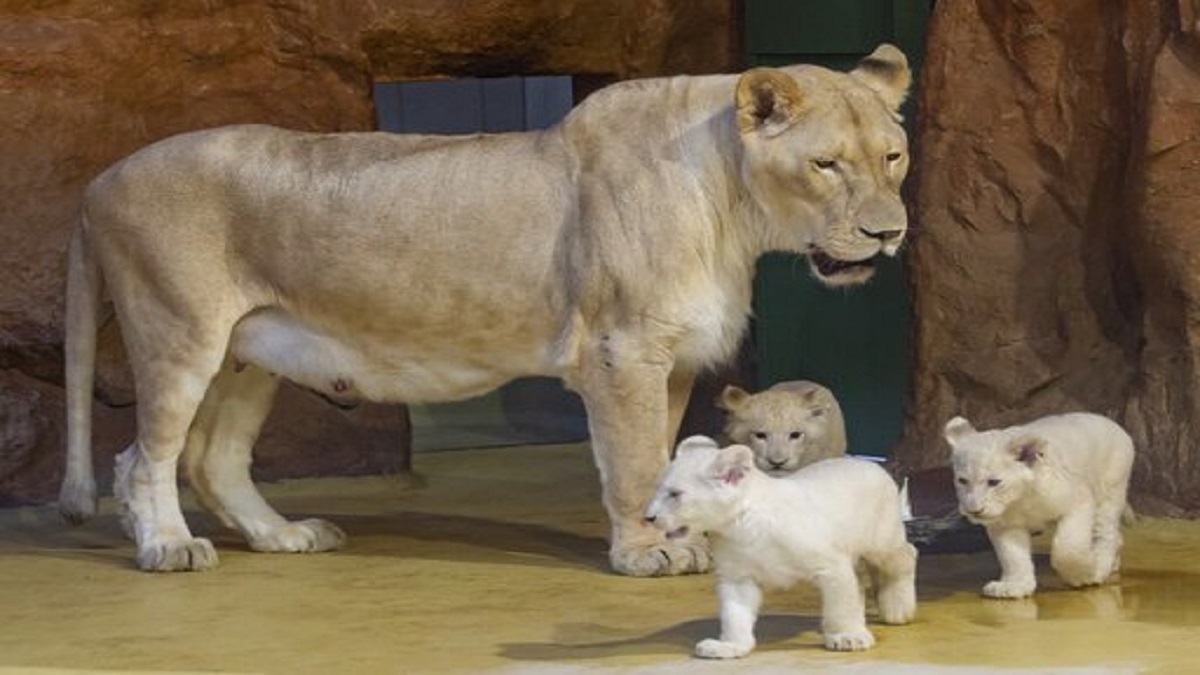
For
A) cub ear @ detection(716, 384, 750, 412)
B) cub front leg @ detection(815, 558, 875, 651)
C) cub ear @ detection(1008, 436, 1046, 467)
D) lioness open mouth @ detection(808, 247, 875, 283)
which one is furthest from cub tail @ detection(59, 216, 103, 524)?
cub ear @ detection(1008, 436, 1046, 467)

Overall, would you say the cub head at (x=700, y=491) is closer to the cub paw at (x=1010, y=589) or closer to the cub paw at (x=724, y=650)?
the cub paw at (x=724, y=650)

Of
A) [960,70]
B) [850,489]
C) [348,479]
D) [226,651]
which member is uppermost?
[960,70]

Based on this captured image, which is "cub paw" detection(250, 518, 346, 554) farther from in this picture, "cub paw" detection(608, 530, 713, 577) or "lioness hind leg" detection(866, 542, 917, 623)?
"lioness hind leg" detection(866, 542, 917, 623)

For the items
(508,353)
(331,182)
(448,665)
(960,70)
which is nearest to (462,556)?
(508,353)

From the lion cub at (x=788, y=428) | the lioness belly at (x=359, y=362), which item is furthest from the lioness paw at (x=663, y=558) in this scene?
the lioness belly at (x=359, y=362)

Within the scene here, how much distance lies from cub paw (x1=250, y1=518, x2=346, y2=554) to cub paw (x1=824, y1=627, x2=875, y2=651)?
2.71 m

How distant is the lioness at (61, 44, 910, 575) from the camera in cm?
862

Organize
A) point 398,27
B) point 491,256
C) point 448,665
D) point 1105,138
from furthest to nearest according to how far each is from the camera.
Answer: point 398,27 < point 1105,138 < point 491,256 < point 448,665

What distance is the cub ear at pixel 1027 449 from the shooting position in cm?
781


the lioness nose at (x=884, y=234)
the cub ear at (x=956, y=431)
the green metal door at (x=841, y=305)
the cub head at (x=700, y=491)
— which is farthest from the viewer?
the green metal door at (x=841, y=305)

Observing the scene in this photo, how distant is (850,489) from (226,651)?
1.81m

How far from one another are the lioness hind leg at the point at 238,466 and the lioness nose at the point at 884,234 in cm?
230

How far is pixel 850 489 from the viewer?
730 cm

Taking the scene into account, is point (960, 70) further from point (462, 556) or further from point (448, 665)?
point (448, 665)
